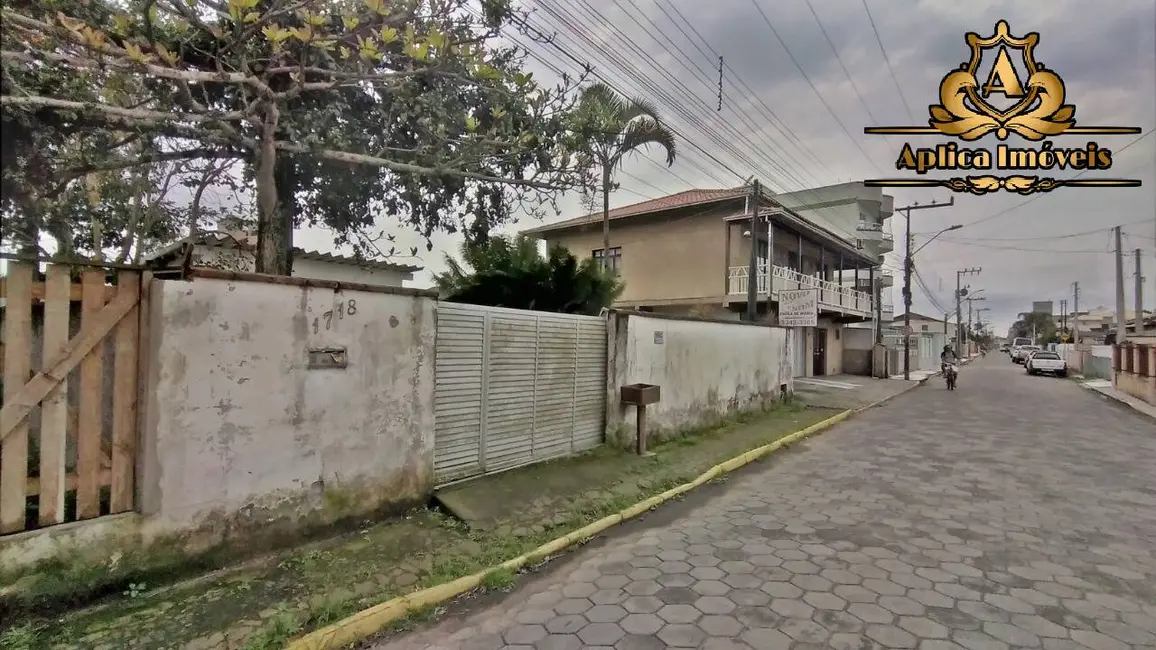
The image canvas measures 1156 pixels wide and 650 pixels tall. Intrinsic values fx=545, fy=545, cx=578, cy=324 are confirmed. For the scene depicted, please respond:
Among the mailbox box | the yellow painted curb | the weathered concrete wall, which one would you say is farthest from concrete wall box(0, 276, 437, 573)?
the mailbox box

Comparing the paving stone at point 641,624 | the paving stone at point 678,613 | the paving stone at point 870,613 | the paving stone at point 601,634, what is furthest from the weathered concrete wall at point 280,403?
the paving stone at point 870,613

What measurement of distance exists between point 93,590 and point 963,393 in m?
22.8

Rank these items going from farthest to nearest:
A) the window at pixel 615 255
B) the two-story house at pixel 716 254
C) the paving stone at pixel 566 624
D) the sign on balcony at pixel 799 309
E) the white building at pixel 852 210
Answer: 1. the white building at pixel 852 210
2. the window at pixel 615 255
3. the two-story house at pixel 716 254
4. the sign on balcony at pixel 799 309
5. the paving stone at pixel 566 624

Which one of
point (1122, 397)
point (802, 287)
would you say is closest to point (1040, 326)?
point (1122, 397)

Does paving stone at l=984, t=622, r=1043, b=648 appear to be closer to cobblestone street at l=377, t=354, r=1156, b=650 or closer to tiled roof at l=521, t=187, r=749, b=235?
cobblestone street at l=377, t=354, r=1156, b=650

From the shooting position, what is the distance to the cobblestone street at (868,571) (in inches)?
123

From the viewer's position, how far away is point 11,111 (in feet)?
14.2

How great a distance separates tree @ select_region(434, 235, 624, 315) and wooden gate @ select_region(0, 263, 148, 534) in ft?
18.3

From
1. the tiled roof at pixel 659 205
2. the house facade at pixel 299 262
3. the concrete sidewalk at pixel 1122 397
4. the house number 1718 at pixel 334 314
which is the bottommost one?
the concrete sidewalk at pixel 1122 397

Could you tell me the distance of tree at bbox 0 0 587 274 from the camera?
4738 mm

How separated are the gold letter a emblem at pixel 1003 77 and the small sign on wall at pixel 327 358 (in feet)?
27.3

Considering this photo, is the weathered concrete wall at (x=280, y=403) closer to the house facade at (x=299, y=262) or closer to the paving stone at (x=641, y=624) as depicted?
the house facade at (x=299, y=262)

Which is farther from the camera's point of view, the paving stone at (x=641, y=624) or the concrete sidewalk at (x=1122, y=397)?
the concrete sidewalk at (x=1122, y=397)

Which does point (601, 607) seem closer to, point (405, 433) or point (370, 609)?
point (370, 609)
